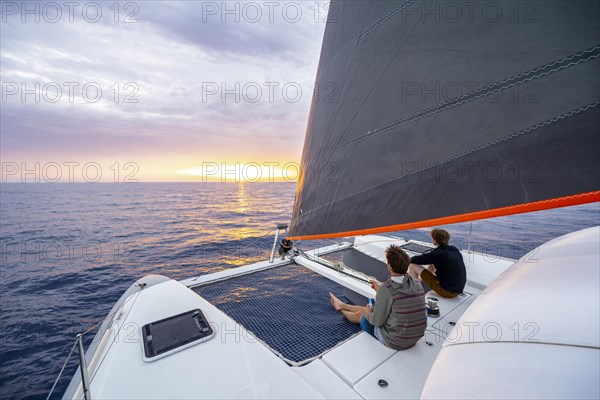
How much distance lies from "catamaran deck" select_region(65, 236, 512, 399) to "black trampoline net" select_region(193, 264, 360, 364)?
18 mm

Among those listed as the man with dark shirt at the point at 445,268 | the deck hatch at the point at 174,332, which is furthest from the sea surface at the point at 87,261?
the man with dark shirt at the point at 445,268

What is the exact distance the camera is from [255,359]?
208cm

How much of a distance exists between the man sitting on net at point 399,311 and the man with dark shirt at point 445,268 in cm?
128

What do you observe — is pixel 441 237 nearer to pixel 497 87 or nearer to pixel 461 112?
pixel 461 112

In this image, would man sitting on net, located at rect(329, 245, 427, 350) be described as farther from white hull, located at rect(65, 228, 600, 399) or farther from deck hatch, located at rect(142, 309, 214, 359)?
deck hatch, located at rect(142, 309, 214, 359)

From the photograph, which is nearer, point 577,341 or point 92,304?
point 577,341

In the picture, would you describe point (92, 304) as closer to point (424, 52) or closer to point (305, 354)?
point (305, 354)

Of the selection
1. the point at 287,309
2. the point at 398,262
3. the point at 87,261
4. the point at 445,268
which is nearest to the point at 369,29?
the point at 398,262

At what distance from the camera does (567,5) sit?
45.6 inches

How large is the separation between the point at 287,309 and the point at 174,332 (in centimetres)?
143

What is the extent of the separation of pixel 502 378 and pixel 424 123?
161cm

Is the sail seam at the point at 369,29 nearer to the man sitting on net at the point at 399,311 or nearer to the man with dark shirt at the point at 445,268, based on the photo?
the man sitting on net at the point at 399,311

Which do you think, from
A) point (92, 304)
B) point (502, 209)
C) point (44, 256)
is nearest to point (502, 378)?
point (502, 209)

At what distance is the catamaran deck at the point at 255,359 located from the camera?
1.81 metres
